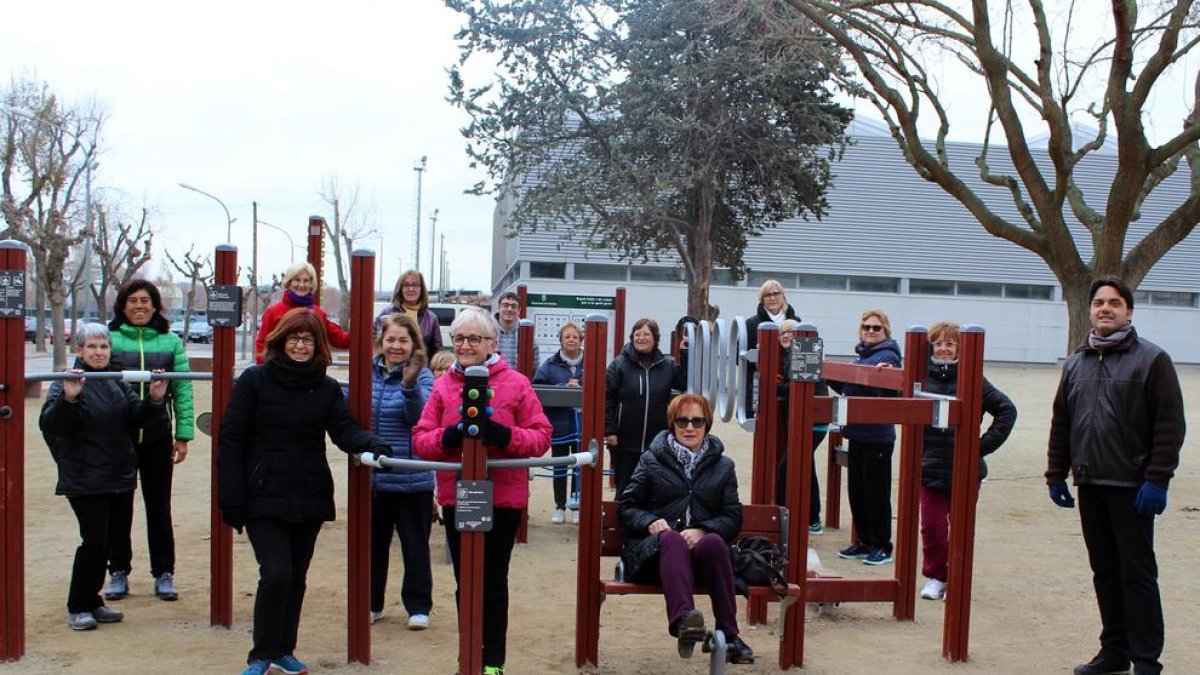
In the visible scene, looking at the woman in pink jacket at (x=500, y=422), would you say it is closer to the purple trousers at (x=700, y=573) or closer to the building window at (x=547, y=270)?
the purple trousers at (x=700, y=573)

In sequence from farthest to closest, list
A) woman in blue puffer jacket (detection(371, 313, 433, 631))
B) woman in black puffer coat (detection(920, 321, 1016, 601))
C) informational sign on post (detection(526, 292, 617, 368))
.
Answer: informational sign on post (detection(526, 292, 617, 368))
woman in black puffer coat (detection(920, 321, 1016, 601))
woman in blue puffer jacket (detection(371, 313, 433, 631))

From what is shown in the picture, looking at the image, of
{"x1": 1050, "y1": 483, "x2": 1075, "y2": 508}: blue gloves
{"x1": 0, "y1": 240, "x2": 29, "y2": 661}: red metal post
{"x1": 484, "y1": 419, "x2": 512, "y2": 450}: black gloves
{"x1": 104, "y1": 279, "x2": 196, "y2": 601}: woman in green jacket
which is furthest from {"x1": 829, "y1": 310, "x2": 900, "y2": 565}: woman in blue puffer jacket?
{"x1": 0, "y1": 240, "x2": 29, "y2": 661}: red metal post

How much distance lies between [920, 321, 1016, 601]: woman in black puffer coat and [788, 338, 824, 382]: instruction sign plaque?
147 centimetres

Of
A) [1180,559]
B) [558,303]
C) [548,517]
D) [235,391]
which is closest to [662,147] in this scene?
[558,303]

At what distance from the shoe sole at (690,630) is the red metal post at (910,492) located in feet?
6.32

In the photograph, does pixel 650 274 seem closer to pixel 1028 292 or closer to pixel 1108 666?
pixel 1028 292

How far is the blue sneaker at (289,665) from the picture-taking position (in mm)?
4934

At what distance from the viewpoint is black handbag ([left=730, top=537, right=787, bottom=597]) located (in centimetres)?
505

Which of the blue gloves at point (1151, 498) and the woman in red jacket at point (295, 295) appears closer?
the blue gloves at point (1151, 498)

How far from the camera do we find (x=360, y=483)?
5176 millimetres

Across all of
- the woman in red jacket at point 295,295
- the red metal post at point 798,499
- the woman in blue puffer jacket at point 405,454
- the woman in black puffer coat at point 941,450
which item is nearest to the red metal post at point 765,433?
the red metal post at point 798,499

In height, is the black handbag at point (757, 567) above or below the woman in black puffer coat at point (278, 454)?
below

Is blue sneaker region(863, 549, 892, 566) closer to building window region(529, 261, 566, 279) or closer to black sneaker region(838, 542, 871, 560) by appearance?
black sneaker region(838, 542, 871, 560)

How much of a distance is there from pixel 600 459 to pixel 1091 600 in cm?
367
